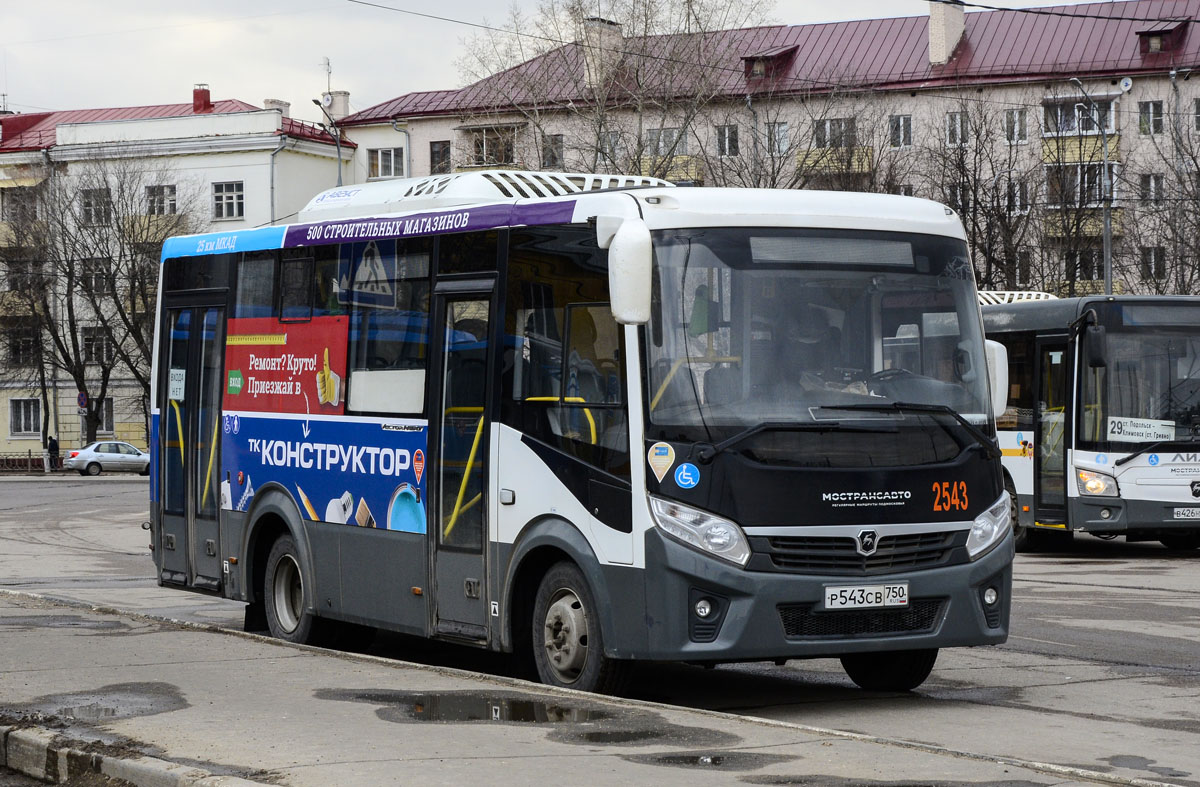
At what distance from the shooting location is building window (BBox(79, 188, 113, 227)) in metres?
65.8

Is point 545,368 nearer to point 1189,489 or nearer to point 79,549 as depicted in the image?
point 1189,489

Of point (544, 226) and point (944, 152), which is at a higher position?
point (944, 152)

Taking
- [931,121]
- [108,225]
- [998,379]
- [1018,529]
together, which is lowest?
[1018,529]

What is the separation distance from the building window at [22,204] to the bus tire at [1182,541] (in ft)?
171

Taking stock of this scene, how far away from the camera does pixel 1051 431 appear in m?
22.1

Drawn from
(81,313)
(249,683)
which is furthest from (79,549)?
(81,313)

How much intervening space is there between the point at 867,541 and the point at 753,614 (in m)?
0.74

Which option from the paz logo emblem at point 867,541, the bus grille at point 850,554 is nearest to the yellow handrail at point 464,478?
the bus grille at point 850,554

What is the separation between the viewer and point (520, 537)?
32.6 feet

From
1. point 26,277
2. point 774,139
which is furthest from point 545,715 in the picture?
point 26,277

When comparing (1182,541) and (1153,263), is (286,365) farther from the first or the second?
(1153,263)

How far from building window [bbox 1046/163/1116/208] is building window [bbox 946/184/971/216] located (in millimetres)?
2475

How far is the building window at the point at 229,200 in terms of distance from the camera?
69250 mm

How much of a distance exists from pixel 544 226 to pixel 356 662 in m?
2.87
